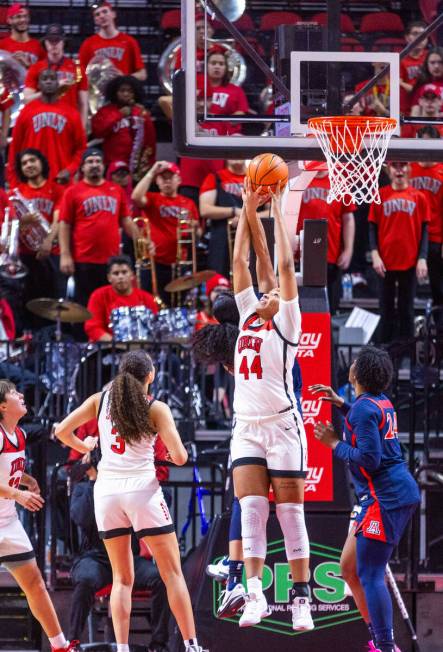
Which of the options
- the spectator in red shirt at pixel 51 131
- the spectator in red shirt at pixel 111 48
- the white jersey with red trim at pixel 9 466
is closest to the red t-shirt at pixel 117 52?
the spectator in red shirt at pixel 111 48

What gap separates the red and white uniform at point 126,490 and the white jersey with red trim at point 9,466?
0.69 meters

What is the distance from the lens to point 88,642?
9500 mm

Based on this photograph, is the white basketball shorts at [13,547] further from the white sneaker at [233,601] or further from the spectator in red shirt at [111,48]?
the spectator in red shirt at [111,48]

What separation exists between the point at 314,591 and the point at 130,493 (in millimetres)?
1782

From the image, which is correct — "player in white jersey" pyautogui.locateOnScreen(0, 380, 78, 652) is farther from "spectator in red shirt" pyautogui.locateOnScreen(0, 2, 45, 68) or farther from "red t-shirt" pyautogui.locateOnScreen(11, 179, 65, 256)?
"spectator in red shirt" pyautogui.locateOnScreen(0, 2, 45, 68)

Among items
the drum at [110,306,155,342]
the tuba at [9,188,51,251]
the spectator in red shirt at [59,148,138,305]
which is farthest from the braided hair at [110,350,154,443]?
the tuba at [9,188,51,251]

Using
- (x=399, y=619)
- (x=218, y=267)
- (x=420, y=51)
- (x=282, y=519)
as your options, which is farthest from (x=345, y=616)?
(x=420, y=51)

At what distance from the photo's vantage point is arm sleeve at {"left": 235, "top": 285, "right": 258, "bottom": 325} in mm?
7363

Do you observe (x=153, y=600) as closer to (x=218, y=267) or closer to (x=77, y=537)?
(x=77, y=537)

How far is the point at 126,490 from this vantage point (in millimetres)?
7887

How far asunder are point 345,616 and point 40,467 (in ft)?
8.06

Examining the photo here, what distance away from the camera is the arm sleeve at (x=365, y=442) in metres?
7.78

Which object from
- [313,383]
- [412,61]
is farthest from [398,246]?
[313,383]

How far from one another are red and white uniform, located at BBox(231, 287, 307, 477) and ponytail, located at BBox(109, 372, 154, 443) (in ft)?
2.64
